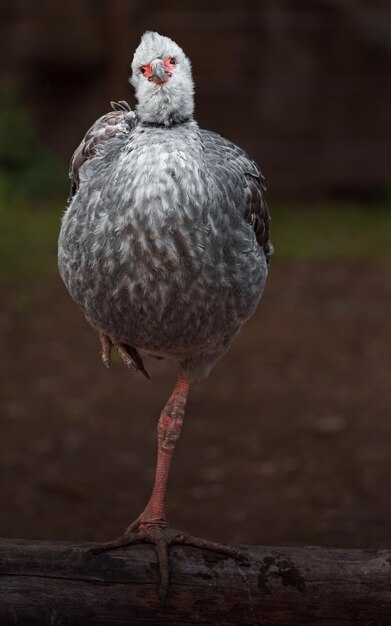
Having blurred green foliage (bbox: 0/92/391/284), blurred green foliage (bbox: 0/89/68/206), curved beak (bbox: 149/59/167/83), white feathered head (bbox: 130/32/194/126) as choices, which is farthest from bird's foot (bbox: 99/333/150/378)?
blurred green foliage (bbox: 0/89/68/206)

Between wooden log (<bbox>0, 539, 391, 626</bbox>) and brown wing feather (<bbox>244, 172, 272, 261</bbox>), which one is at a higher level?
brown wing feather (<bbox>244, 172, 272, 261</bbox>)

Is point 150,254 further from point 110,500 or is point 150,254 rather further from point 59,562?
point 110,500

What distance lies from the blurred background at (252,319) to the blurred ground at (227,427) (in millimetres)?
13

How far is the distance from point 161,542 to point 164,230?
1049mm

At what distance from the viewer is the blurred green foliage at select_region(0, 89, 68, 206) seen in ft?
32.4

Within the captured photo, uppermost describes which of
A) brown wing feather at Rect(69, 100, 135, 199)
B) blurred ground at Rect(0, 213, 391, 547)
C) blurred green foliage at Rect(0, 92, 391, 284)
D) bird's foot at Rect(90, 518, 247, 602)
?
blurred green foliage at Rect(0, 92, 391, 284)

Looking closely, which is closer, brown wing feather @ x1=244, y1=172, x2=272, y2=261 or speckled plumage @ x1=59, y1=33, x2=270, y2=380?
speckled plumage @ x1=59, y1=33, x2=270, y2=380

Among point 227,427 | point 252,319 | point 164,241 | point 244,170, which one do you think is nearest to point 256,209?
point 244,170

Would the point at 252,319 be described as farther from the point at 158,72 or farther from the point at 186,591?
the point at 158,72

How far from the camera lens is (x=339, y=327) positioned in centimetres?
764

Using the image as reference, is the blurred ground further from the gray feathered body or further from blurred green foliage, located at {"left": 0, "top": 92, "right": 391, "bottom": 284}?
the gray feathered body

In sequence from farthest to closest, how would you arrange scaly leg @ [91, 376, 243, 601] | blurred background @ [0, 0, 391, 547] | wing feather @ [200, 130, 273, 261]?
blurred background @ [0, 0, 391, 547]
scaly leg @ [91, 376, 243, 601]
wing feather @ [200, 130, 273, 261]

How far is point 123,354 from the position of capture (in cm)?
370

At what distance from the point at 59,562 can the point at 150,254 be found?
40.2 inches
